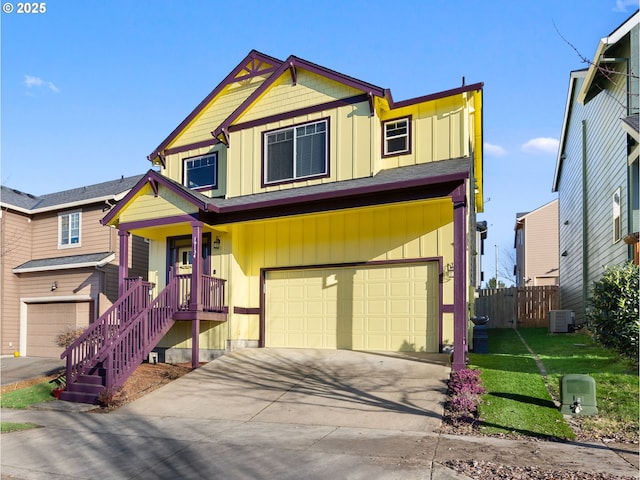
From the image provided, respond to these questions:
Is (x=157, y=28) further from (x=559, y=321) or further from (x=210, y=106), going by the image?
(x=559, y=321)

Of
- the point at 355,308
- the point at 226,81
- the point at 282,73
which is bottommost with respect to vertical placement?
the point at 355,308

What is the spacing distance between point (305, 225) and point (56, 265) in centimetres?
1039

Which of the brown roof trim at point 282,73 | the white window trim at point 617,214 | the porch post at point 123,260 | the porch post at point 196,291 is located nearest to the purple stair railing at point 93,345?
the porch post at point 196,291

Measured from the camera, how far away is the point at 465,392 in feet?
26.4

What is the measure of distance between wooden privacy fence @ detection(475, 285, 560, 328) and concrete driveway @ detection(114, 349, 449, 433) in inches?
387

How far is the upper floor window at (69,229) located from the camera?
18750mm

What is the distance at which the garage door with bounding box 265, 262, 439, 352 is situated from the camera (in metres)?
11.5

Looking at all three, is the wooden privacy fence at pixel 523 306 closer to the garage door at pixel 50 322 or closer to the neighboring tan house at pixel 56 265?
the neighboring tan house at pixel 56 265

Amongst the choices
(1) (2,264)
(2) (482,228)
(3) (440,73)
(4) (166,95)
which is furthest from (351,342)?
(2) (482,228)

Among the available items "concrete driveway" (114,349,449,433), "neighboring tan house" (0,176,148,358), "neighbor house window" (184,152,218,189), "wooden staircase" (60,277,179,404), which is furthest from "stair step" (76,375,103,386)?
"neighboring tan house" (0,176,148,358)

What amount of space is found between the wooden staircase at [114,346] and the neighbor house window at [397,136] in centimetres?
649

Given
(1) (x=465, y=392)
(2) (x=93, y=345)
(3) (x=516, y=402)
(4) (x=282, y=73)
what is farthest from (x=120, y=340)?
(4) (x=282, y=73)

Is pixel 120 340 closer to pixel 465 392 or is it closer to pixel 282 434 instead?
pixel 282 434

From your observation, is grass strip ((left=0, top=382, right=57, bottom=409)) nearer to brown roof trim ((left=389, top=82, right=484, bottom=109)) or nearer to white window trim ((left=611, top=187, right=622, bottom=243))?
brown roof trim ((left=389, top=82, right=484, bottom=109))
